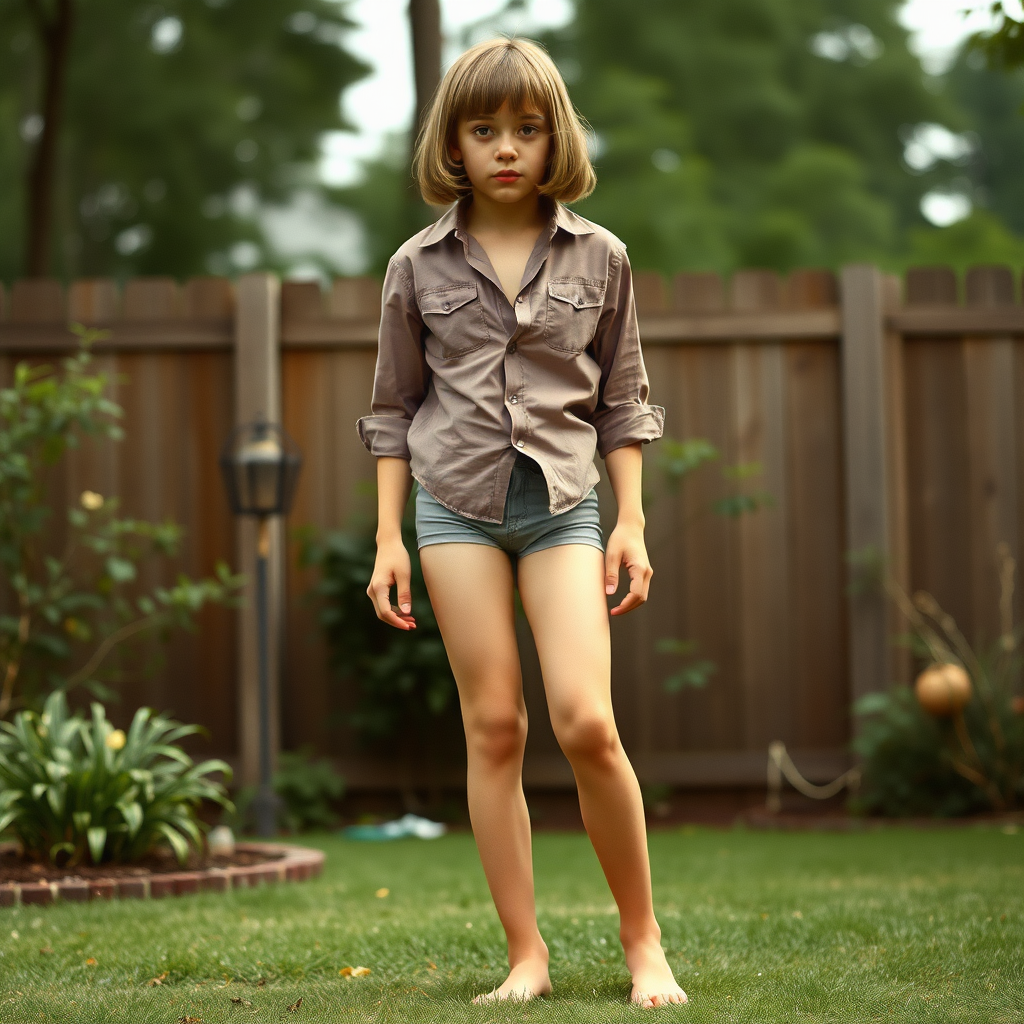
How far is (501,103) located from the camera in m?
2.19

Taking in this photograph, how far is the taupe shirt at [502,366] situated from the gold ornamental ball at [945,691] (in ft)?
9.29

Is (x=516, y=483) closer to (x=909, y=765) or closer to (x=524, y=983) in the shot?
(x=524, y=983)

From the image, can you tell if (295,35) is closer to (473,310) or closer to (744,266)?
(744,266)

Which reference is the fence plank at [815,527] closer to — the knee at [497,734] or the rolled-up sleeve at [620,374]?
the rolled-up sleeve at [620,374]

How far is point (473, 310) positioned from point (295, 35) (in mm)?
11953

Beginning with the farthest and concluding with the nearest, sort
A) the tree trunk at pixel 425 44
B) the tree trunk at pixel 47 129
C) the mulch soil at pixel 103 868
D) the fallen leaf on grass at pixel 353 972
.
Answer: the tree trunk at pixel 47 129, the tree trunk at pixel 425 44, the mulch soil at pixel 103 868, the fallen leaf on grass at pixel 353 972

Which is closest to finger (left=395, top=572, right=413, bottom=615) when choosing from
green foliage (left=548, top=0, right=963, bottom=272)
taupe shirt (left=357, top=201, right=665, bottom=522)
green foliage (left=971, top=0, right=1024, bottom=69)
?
taupe shirt (left=357, top=201, right=665, bottom=522)

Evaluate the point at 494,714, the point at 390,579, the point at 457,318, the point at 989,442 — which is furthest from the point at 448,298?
the point at 989,442

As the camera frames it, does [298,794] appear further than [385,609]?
Yes

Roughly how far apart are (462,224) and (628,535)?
2.03ft

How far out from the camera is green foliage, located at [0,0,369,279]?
1290cm

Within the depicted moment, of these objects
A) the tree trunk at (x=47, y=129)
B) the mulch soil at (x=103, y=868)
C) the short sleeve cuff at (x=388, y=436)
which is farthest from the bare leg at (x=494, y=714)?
the tree trunk at (x=47, y=129)

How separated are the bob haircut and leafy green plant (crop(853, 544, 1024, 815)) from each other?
10.5 feet

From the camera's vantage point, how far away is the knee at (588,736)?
210cm
